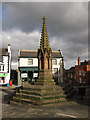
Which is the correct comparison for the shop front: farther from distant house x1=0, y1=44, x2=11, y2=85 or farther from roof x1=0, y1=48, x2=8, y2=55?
roof x1=0, y1=48, x2=8, y2=55

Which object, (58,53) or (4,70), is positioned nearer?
(4,70)

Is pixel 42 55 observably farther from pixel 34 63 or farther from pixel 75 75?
pixel 75 75

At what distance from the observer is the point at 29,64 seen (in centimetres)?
3522

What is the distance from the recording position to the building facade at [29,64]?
112 feet

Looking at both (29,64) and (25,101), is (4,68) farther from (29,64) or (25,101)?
(25,101)

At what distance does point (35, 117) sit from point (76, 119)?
2911mm

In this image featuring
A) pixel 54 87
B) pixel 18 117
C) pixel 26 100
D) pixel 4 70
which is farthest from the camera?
pixel 4 70

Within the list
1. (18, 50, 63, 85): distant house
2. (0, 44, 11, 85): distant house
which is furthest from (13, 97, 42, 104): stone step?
(0, 44, 11, 85): distant house

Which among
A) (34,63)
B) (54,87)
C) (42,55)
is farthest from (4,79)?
(54,87)

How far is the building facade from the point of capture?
112ft

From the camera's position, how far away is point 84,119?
7371 mm

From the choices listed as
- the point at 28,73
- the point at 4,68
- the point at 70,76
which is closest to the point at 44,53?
the point at 4,68

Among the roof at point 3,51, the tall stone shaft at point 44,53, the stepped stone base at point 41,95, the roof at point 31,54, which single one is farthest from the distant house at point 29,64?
the stepped stone base at point 41,95

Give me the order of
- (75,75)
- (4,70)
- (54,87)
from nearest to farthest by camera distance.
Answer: (54,87) → (4,70) → (75,75)
